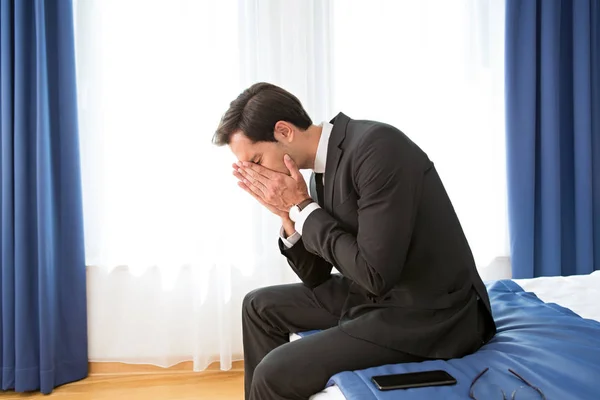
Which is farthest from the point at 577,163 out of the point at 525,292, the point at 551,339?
the point at 551,339

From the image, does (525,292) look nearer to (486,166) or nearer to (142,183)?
(486,166)

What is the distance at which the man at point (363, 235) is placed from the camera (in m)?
1.34

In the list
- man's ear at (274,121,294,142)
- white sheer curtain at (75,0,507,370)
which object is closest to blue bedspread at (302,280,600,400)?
man's ear at (274,121,294,142)

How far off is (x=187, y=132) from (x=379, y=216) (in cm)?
160

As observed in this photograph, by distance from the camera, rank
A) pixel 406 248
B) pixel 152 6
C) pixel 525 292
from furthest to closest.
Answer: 1. pixel 152 6
2. pixel 525 292
3. pixel 406 248

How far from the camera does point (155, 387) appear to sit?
8.49ft

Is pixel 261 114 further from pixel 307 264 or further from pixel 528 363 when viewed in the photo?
pixel 528 363

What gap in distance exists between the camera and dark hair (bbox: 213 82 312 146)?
1.56 meters

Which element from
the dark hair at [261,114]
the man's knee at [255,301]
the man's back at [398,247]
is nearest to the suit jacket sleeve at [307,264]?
the man's knee at [255,301]

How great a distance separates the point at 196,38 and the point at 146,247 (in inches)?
40.1

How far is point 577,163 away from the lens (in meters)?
2.93

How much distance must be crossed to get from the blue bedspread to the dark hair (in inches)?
26.8

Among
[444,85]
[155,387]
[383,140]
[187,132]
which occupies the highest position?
[444,85]

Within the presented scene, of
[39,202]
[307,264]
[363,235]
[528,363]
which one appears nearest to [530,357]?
[528,363]
